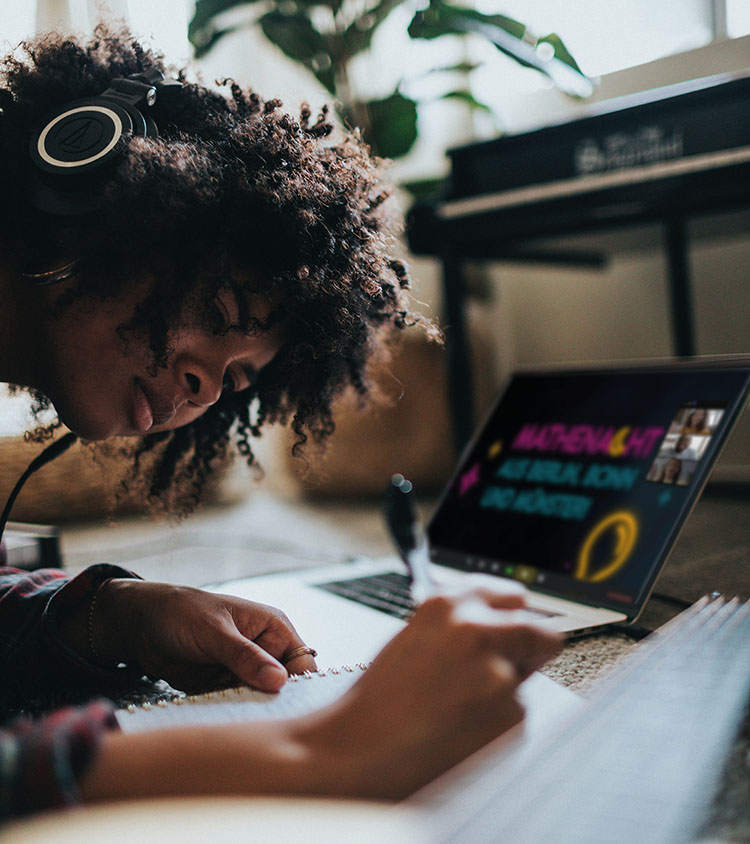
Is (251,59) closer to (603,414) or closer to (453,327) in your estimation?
(453,327)

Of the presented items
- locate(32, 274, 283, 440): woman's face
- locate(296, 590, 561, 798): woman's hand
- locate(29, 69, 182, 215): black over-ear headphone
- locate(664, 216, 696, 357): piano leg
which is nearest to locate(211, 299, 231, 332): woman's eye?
locate(32, 274, 283, 440): woman's face

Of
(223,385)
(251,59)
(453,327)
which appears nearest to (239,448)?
(223,385)

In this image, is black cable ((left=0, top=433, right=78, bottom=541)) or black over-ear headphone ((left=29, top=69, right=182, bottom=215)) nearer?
black over-ear headphone ((left=29, top=69, right=182, bottom=215))

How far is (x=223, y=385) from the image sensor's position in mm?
682

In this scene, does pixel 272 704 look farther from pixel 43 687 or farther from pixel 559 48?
pixel 559 48

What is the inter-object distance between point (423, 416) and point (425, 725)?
140 cm

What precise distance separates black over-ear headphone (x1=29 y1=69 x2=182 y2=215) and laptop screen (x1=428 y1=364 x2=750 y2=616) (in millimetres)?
460

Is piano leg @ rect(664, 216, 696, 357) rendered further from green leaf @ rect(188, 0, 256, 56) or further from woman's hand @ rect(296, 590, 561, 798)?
woman's hand @ rect(296, 590, 561, 798)

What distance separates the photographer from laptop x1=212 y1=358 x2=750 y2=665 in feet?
2.02

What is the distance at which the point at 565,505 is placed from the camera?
0.71 m

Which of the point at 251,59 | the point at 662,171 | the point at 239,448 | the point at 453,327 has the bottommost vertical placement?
the point at 239,448

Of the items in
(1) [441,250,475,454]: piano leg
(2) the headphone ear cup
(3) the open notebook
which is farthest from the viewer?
(1) [441,250,475,454]: piano leg

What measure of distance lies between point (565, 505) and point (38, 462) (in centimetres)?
46

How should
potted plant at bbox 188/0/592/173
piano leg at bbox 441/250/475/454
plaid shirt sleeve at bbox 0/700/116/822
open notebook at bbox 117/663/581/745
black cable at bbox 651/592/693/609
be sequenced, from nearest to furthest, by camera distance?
1. plaid shirt sleeve at bbox 0/700/116/822
2. open notebook at bbox 117/663/581/745
3. black cable at bbox 651/592/693/609
4. piano leg at bbox 441/250/475/454
5. potted plant at bbox 188/0/592/173
